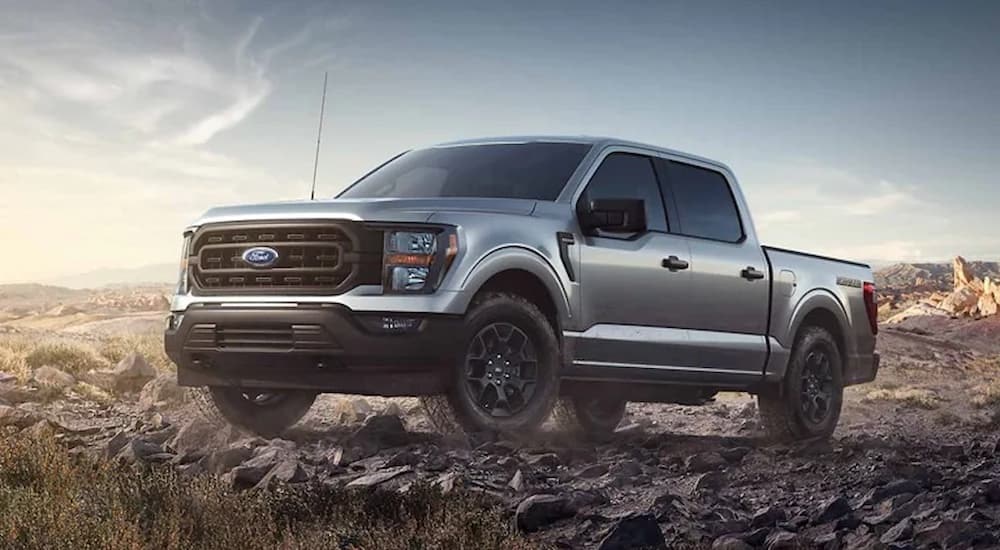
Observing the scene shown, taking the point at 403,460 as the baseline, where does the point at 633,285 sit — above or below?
above

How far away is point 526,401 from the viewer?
8586 mm

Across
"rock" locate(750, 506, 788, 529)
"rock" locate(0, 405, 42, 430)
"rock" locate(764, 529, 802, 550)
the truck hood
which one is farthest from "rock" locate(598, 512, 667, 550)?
"rock" locate(0, 405, 42, 430)

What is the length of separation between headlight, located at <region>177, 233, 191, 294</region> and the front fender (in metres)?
2.19

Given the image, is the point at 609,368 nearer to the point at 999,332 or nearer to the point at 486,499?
the point at 486,499

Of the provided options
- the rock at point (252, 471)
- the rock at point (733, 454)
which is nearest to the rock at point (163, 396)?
the rock at point (252, 471)

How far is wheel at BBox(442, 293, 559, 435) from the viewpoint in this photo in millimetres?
8211

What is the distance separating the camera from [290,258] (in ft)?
27.3

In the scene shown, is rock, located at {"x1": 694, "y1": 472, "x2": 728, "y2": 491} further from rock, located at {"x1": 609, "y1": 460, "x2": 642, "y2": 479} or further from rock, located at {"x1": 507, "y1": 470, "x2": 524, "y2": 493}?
rock, located at {"x1": 507, "y1": 470, "x2": 524, "y2": 493}

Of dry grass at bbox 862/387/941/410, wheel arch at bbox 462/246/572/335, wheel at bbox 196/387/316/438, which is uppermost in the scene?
wheel arch at bbox 462/246/572/335

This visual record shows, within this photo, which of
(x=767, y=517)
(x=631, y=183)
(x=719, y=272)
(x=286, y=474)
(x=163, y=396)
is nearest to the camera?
(x=767, y=517)

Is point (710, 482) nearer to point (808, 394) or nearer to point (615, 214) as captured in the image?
point (615, 214)

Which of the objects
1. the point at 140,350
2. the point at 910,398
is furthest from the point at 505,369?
the point at 140,350

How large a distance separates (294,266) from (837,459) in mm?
4123

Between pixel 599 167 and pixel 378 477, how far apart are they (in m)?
3.08
